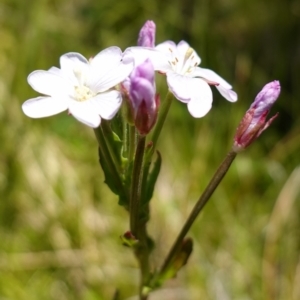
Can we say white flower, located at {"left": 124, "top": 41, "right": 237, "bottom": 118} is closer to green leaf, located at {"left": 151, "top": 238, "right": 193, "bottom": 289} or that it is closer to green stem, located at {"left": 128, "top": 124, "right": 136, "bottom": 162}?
green stem, located at {"left": 128, "top": 124, "right": 136, "bottom": 162}

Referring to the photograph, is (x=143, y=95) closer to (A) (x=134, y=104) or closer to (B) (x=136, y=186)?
(A) (x=134, y=104)

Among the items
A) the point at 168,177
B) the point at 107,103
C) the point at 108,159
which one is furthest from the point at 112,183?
the point at 168,177

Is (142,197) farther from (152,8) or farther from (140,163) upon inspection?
(152,8)

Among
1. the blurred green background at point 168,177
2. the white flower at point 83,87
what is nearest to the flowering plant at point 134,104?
the white flower at point 83,87

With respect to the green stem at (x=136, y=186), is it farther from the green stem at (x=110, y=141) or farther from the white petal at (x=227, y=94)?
the white petal at (x=227, y=94)

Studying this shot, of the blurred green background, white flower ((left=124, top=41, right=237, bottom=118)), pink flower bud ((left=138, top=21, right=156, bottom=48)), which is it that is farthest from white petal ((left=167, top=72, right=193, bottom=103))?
the blurred green background
